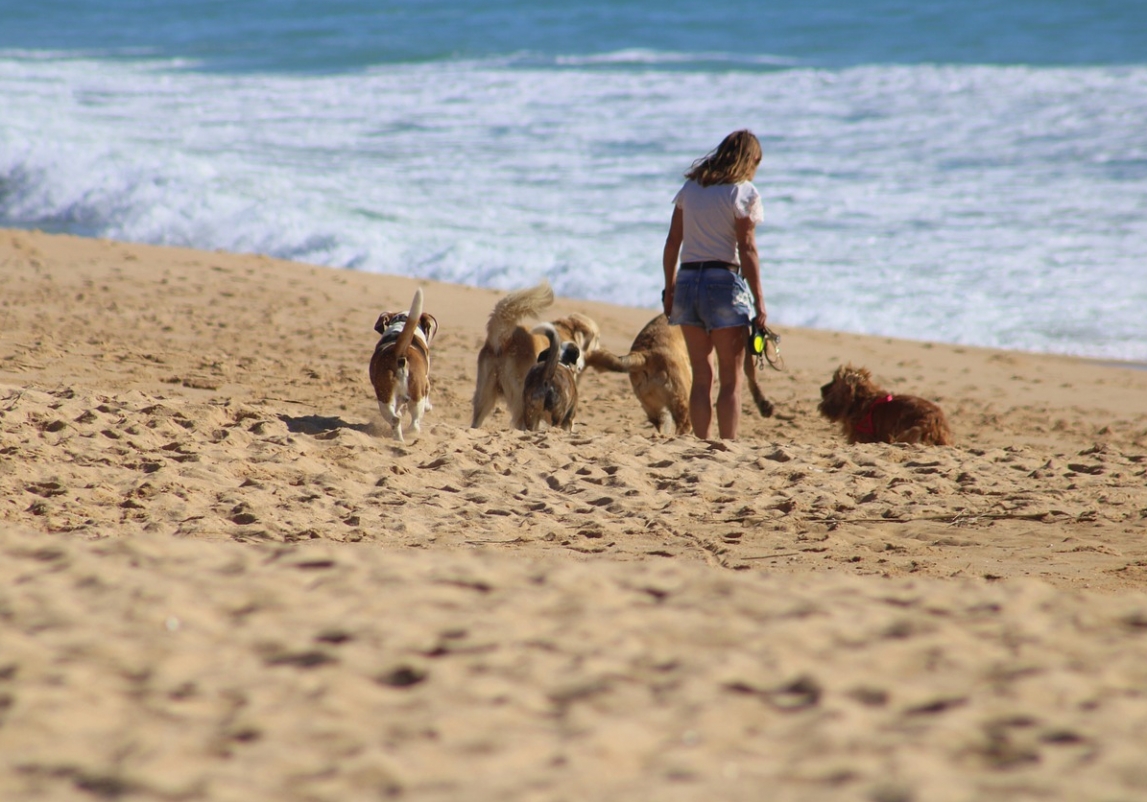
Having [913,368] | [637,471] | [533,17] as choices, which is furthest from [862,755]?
[533,17]

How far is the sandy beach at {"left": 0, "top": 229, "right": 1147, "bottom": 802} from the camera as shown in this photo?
274 cm

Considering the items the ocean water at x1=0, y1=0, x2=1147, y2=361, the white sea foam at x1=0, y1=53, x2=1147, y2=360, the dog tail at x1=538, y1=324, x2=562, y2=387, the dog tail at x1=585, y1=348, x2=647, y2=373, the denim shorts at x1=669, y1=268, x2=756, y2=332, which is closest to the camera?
the denim shorts at x1=669, y1=268, x2=756, y2=332

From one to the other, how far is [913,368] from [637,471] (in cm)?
485

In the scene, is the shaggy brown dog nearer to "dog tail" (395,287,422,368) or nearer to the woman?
the woman

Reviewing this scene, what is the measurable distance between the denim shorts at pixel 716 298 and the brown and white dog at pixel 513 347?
0.96 m

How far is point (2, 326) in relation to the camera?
9.48 meters

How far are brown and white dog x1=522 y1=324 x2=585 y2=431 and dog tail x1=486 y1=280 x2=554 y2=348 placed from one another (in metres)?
0.18

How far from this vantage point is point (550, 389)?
7.43 metres

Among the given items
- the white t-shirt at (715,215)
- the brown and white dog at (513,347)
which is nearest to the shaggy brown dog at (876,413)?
the white t-shirt at (715,215)

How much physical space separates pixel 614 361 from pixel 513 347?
28.5 inches

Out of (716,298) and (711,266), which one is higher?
(711,266)

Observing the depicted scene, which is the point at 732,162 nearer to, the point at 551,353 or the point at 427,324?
the point at 551,353

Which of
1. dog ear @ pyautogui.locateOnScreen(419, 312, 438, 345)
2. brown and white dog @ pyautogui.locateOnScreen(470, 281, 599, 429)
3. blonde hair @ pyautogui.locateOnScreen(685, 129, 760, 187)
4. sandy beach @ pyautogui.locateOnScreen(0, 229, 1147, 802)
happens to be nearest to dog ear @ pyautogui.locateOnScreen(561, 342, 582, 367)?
brown and white dog @ pyautogui.locateOnScreen(470, 281, 599, 429)

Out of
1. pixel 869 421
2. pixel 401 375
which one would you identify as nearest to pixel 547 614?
pixel 401 375
